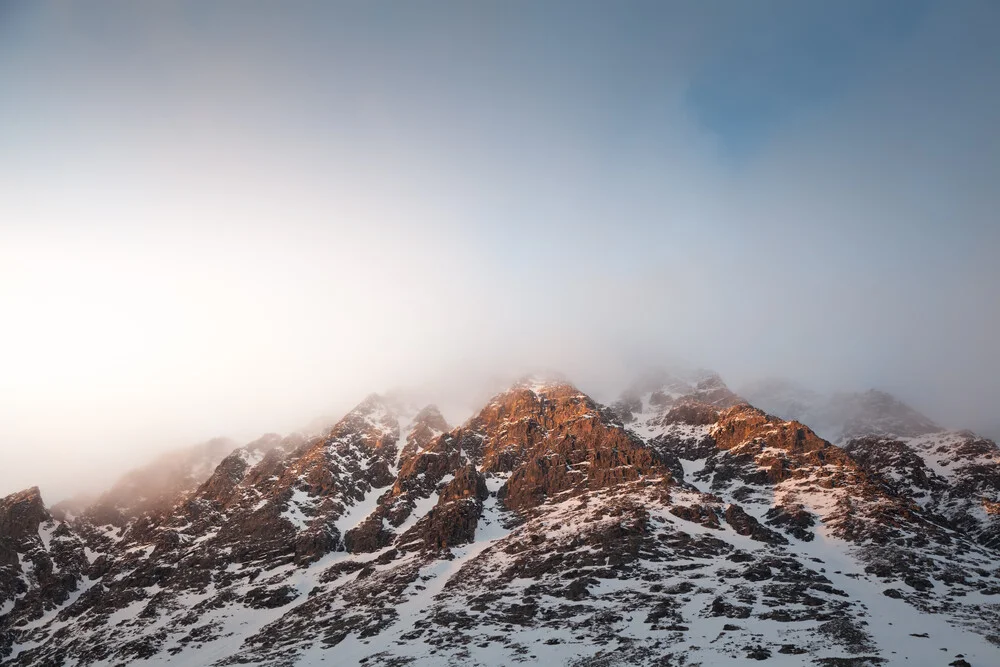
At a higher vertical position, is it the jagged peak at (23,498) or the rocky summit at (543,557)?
the jagged peak at (23,498)

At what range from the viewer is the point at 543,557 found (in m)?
108

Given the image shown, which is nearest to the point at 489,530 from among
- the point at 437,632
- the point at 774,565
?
the point at 437,632

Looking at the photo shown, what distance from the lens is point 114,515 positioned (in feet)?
654

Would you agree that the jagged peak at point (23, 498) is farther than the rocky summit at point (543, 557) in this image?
Yes

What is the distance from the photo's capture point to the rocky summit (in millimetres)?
73312

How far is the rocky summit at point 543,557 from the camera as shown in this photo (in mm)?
73312

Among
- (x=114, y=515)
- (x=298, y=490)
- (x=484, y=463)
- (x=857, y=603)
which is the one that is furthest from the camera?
(x=114, y=515)

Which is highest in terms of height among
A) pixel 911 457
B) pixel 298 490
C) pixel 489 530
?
pixel 298 490

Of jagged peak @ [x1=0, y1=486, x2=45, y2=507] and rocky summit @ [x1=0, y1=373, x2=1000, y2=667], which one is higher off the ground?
jagged peak @ [x1=0, y1=486, x2=45, y2=507]

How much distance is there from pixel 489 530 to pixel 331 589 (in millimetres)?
39927

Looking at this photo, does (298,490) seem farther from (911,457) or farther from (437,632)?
(911,457)

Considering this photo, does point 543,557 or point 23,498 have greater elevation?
point 23,498

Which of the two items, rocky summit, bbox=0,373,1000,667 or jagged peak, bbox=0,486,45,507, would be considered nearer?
rocky summit, bbox=0,373,1000,667

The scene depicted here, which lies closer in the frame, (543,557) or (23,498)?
(543,557)
